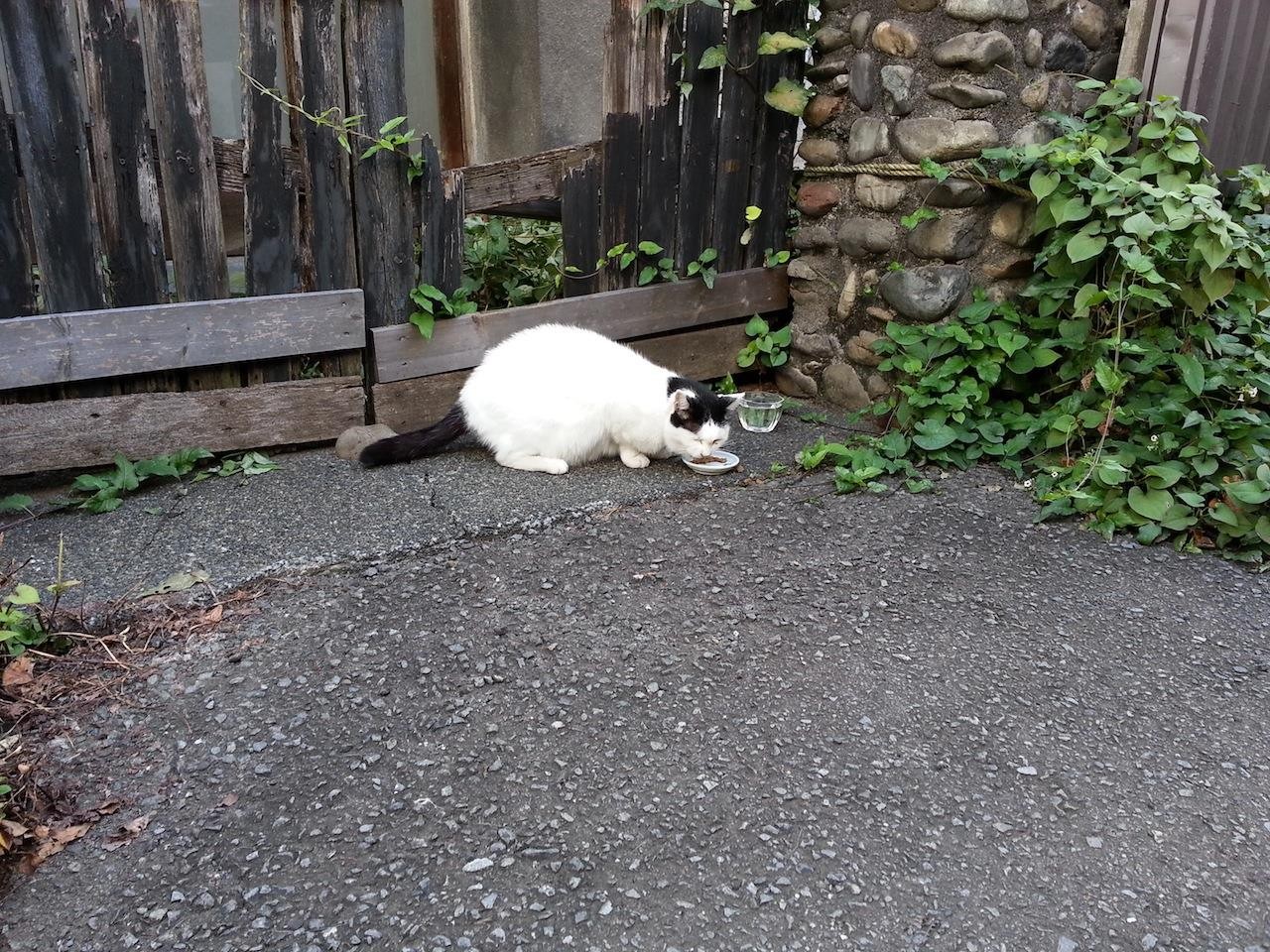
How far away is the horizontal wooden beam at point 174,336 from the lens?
3.16 m

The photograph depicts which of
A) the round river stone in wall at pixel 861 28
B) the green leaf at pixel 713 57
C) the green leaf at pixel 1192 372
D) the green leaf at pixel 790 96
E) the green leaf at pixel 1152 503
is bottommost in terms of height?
the green leaf at pixel 1152 503

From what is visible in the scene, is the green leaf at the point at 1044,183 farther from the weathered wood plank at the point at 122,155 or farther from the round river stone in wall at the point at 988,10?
the weathered wood plank at the point at 122,155

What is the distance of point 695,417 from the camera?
3559mm

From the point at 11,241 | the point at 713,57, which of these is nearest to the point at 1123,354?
the point at 713,57

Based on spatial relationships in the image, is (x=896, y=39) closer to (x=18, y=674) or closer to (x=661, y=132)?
(x=661, y=132)

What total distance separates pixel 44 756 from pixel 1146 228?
364 cm

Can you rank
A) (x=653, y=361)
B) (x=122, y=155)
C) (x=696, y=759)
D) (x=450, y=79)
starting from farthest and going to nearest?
(x=450, y=79) → (x=653, y=361) → (x=122, y=155) → (x=696, y=759)

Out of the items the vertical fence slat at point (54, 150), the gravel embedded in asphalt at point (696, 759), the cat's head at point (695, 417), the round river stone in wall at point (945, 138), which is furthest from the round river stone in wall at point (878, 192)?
the vertical fence slat at point (54, 150)

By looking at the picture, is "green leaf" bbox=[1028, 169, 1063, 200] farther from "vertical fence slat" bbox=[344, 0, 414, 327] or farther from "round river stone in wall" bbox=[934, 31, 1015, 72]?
"vertical fence slat" bbox=[344, 0, 414, 327]

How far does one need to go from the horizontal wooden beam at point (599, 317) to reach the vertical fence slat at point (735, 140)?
17 cm

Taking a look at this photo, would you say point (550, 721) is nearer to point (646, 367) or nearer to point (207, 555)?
point (207, 555)

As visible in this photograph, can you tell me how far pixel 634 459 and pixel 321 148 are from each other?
1684mm

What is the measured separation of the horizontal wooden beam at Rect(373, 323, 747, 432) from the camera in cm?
388

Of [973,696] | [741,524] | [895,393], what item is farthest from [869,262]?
[973,696]
